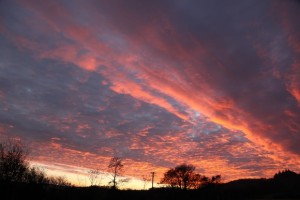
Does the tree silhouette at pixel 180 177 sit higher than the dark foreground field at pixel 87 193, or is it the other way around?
the tree silhouette at pixel 180 177

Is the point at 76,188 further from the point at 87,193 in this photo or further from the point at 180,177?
the point at 180,177

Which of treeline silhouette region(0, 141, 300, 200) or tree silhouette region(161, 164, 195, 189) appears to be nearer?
treeline silhouette region(0, 141, 300, 200)

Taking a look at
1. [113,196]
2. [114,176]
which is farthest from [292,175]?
[113,196]

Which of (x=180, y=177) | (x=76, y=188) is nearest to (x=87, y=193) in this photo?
(x=76, y=188)

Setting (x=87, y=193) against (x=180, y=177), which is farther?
(x=180, y=177)

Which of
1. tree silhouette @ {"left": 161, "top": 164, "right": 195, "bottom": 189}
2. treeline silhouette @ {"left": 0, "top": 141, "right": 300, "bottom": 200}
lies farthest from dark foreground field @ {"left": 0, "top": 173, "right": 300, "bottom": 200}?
tree silhouette @ {"left": 161, "top": 164, "right": 195, "bottom": 189}

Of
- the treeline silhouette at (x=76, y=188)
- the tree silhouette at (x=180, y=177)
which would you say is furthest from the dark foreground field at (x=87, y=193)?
the tree silhouette at (x=180, y=177)

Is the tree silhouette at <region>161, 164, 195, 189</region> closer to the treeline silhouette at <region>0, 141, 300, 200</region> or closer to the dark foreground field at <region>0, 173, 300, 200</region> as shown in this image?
the treeline silhouette at <region>0, 141, 300, 200</region>

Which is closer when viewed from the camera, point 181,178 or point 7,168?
point 7,168

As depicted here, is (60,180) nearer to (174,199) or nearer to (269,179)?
(174,199)

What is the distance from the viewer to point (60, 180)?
60.2m

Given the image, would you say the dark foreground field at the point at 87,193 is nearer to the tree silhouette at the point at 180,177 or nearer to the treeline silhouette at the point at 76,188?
the treeline silhouette at the point at 76,188

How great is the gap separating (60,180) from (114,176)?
11.1 metres

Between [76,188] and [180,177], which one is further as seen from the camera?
[180,177]
